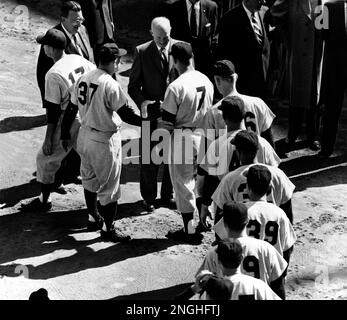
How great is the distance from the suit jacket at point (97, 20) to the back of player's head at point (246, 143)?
14.3ft

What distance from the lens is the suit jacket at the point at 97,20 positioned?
10352 mm

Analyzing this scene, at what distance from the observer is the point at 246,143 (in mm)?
6473

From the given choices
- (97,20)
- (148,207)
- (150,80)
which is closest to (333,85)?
(150,80)

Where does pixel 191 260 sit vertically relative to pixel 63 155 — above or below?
below

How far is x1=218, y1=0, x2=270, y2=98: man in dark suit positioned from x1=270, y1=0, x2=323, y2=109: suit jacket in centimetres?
50

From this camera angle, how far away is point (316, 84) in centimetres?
1003

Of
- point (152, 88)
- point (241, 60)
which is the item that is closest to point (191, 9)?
point (241, 60)

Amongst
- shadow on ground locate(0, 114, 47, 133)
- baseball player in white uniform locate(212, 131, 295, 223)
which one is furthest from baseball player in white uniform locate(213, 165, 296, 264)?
shadow on ground locate(0, 114, 47, 133)

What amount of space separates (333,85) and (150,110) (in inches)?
99.2

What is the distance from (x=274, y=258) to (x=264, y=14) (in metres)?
4.40

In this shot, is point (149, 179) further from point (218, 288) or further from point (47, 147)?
point (218, 288)

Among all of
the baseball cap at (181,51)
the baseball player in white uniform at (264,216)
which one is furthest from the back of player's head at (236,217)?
the baseball cap at (181,51)

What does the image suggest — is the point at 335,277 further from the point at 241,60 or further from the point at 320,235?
the point at 241,60

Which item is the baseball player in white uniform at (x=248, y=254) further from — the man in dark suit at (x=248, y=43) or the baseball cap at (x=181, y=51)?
the man in dark suit at (x=248, y=43)
